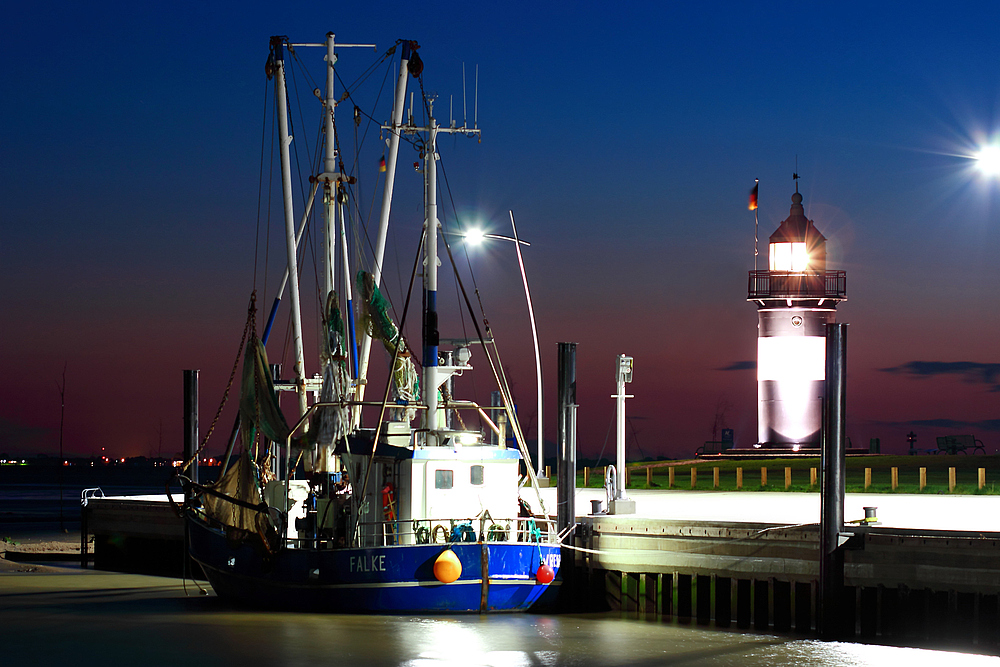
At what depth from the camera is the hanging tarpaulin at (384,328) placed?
3092cm

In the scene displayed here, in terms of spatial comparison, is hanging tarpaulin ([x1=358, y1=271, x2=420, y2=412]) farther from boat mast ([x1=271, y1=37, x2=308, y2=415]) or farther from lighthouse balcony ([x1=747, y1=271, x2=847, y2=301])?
lighthouse balcony ([x1=747, y1=271, x2=847, y2=301])

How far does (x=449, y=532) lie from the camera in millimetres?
26922

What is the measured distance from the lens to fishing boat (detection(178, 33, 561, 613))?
86.4ft

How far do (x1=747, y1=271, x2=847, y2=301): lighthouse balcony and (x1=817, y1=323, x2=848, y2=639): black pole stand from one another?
121 feet

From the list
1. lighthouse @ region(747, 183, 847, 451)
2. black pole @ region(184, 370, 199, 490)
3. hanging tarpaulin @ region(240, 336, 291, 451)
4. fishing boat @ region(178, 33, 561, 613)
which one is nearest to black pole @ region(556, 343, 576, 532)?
fishing boat @ region(178, 33, 561, 613)

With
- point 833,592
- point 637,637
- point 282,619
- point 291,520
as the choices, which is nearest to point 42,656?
point 282,619

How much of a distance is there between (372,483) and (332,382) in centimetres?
374

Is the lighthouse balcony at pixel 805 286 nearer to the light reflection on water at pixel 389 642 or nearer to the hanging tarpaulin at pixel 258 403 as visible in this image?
the hanging tarpaulin at pixel 258 403

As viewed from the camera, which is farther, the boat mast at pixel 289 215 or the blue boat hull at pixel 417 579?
the boat mast at pixel 289 215

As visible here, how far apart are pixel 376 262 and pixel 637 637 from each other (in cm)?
1437

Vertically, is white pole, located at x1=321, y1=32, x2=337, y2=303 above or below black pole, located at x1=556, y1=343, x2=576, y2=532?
above

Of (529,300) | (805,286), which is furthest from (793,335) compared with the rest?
(529,300)

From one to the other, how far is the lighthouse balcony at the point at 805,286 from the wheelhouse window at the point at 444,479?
122 feet


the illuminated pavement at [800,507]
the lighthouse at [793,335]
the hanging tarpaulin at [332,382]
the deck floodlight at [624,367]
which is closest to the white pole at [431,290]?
the hanging tarpaulin at [332,382]
